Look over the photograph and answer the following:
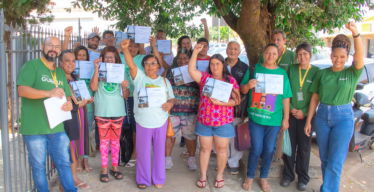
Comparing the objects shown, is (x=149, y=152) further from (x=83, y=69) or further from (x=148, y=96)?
(x=83, y=69)

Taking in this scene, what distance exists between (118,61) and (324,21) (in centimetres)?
354

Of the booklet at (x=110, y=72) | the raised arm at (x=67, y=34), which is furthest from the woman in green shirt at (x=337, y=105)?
the raised arm at (x=67, y=34)

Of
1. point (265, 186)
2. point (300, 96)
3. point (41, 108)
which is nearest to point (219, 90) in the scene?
point (300, 96)

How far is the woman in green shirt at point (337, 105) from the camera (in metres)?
3.25

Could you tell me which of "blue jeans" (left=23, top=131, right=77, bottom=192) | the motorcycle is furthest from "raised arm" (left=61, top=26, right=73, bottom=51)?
the motorcycle

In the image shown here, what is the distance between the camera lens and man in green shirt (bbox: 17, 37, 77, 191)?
2.81m

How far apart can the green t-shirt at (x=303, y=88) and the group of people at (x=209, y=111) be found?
1 centimetres

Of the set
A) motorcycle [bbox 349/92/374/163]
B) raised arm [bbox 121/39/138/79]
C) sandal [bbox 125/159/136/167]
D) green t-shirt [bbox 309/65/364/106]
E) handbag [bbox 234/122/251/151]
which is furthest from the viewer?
motorcycle [bbox 349/92/374/163]

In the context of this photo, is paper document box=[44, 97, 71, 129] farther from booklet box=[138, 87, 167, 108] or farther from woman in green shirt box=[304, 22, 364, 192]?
woman in green shirt box=[304, 22, 364, 192]

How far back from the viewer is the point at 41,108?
2924 millimetres

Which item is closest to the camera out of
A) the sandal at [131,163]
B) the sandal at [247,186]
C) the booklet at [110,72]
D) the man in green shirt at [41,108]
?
the man in green shirt at [41,108]

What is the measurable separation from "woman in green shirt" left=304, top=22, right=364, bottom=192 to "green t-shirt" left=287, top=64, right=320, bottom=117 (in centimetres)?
15

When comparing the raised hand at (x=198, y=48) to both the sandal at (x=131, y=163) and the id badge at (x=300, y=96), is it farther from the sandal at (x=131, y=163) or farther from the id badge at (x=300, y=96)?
the sandal at (x=131, y=163)

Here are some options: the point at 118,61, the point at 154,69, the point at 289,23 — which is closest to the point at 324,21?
the point at 289,23
